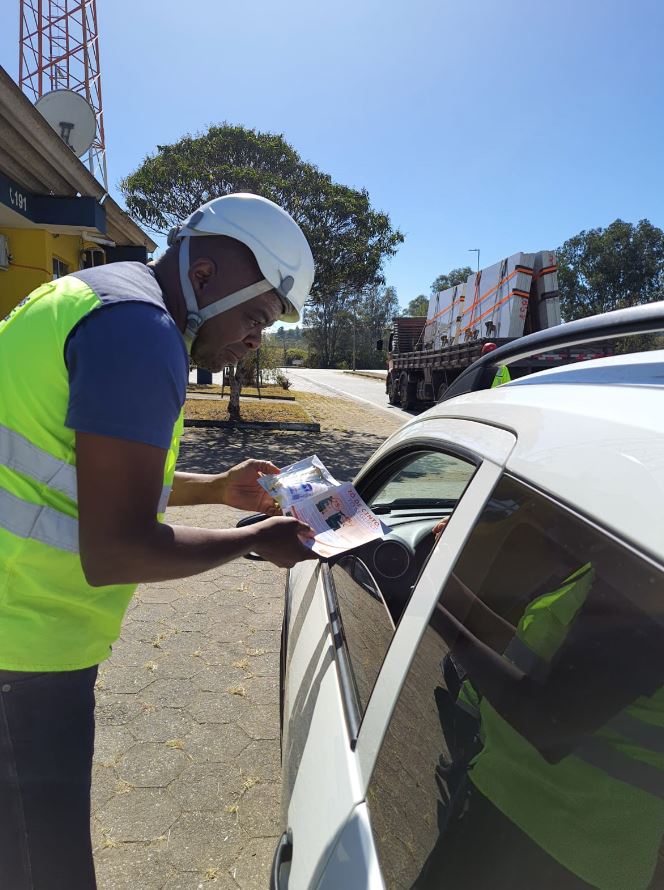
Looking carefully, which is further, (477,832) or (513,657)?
(513,657)

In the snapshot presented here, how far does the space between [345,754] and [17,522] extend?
81cm

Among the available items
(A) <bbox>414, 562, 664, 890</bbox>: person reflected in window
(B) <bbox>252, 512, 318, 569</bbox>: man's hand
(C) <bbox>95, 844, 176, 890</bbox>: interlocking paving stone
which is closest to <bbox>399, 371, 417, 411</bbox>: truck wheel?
(C) <bbox>95, 844, 176, 890</bbox>: interlocking paving stone

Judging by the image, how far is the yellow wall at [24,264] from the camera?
8930 millimetres

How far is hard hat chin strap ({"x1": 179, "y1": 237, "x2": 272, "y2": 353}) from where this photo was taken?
136cm

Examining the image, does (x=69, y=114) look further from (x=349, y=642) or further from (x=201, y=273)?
(x=349, y=642)

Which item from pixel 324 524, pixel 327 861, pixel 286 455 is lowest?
pixel 286 455

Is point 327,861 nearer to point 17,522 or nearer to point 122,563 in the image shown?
point 122,563

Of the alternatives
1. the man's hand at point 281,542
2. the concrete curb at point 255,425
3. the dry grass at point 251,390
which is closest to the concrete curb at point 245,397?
the dry grass at point 251,390

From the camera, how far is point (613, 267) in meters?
43.8

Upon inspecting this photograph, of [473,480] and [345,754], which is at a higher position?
[473,480]

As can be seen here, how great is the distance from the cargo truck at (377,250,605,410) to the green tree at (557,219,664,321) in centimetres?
2901

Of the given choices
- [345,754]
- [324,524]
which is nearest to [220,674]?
[324,524]

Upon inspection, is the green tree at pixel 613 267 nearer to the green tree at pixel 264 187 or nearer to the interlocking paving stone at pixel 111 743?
the green tree at pixel 264 187

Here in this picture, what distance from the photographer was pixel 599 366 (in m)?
1.16
